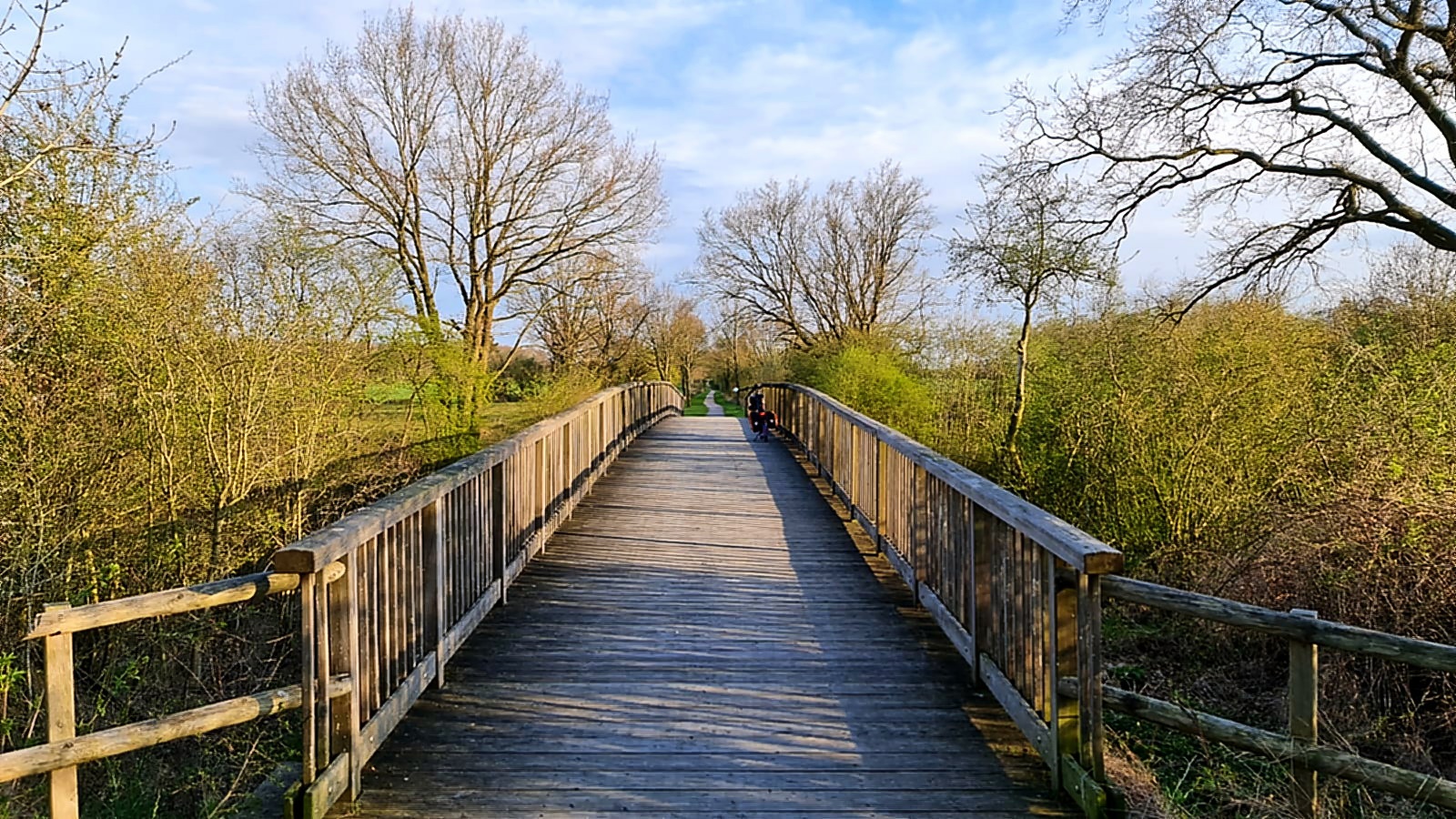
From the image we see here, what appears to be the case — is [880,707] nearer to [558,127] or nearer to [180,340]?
[180,340]

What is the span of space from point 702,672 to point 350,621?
1744 millimetres

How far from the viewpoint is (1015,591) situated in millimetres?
3473

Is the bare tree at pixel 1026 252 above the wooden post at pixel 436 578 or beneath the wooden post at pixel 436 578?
above

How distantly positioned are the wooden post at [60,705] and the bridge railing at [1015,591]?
281 centimetres

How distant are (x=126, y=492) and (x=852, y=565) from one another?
5.36 metres

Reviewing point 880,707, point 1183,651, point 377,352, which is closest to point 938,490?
point 880,707

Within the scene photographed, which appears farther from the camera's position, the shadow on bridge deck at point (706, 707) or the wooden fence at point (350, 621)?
the shadow on bridge deck at point (706, 707)

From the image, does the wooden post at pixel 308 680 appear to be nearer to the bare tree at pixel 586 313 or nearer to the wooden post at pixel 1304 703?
the wooden post at pixel 1304 703

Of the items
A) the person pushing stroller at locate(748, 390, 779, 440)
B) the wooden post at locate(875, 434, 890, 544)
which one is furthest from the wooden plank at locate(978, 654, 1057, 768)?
the person pushing stroller at locate(748, 390, 779, 440)

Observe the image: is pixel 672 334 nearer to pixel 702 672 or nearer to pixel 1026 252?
pixel 1026 252

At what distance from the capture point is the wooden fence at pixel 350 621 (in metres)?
2.46

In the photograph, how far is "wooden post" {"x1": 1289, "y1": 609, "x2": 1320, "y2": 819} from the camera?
2.62 m

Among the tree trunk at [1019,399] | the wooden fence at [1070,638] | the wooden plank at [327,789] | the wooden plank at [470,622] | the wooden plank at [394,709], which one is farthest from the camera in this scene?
the tree trunk at [1019,399]

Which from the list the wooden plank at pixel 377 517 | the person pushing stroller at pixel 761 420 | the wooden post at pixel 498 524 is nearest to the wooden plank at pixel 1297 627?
the wooden plank at pixel 377 517
